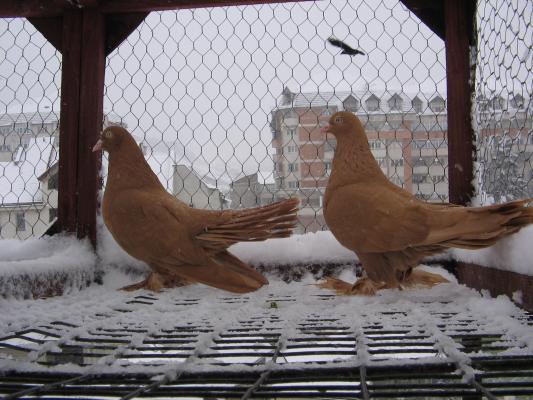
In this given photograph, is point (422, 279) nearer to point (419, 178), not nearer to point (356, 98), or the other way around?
point (419, 178)

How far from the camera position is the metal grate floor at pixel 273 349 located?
1.86ft

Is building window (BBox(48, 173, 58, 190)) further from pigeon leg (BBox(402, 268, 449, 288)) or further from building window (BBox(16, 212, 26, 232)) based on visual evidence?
pigeon leg (BBox(402, 268, 449, 288))

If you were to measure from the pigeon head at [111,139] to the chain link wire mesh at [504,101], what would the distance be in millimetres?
1205

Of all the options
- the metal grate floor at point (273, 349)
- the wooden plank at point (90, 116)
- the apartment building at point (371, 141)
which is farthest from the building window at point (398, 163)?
the wooden plank at point (90, 116)

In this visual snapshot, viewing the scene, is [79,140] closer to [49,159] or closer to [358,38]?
[49,159]

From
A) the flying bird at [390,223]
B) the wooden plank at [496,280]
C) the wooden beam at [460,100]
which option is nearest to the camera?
the wooden plank at [496,280]

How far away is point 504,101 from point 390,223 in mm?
527

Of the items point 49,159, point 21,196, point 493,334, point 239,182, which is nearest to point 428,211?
point 493,334

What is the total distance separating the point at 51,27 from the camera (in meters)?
1.83

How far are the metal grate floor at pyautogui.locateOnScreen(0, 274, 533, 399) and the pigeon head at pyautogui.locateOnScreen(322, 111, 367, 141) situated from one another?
1.85 ft

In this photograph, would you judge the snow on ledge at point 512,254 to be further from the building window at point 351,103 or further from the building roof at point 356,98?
the building window at point 351,103

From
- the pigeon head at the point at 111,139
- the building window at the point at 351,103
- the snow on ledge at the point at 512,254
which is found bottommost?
the snow on ledge at the point at 512,254

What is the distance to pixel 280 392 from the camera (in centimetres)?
55

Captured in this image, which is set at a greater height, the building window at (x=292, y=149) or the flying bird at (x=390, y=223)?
the building window at (x=292, y=149)
